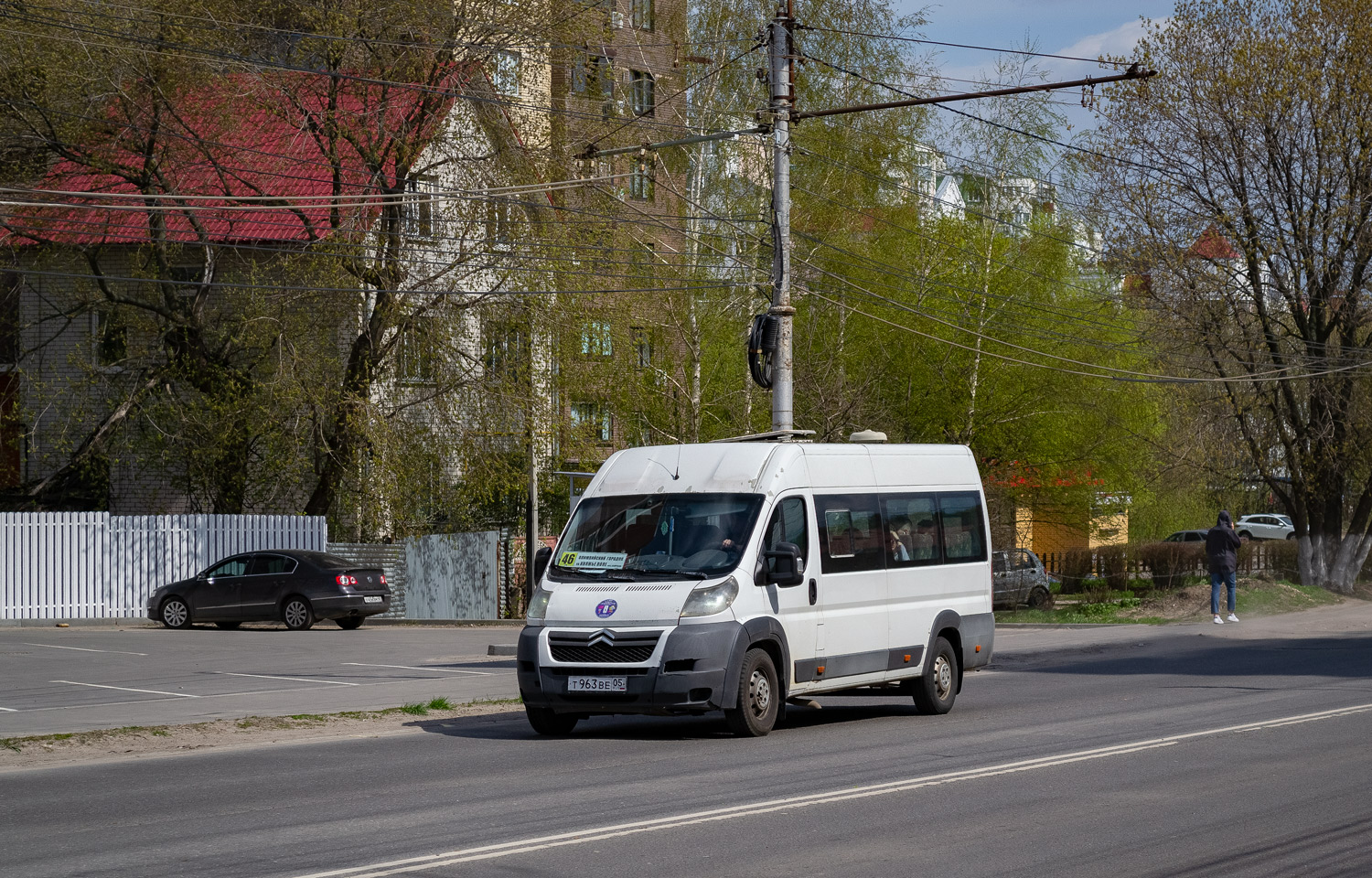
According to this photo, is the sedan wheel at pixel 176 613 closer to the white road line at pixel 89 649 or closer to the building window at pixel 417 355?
the white road line at pixel 89 649

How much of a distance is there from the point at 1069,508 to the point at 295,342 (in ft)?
76.8

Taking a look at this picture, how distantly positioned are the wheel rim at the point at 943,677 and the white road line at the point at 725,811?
2772 mm

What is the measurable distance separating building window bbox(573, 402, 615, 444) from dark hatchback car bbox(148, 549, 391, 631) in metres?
6.63

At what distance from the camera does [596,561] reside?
12703 mm

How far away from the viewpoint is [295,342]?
31.1 meters

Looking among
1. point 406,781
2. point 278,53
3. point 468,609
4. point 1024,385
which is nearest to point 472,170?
point 278,53

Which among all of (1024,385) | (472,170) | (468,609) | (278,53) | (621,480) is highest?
(278,53)

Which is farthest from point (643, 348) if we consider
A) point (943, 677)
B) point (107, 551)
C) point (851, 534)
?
point (851, 534)

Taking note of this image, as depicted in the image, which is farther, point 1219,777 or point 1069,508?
point 1069,508

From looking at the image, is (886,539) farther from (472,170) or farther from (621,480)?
(472,170)

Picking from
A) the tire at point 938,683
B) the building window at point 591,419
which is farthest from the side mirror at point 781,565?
the building window at point 591,419

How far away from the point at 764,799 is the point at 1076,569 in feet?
107

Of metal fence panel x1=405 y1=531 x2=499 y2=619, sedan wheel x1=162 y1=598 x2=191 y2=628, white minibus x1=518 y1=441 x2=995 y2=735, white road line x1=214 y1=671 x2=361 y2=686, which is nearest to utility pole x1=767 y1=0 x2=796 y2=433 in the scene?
white minibus x1=518 y1=441 x2=995 y2=735

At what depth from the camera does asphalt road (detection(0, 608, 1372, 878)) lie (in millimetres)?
7266
